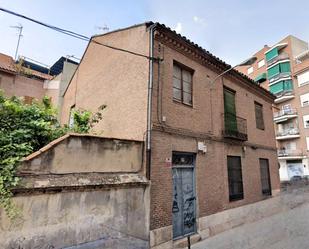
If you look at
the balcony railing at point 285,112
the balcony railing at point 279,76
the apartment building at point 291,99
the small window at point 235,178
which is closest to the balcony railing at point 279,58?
the apartment building at point 291,99

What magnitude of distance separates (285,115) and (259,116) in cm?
2328

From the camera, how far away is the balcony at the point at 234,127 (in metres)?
10.0

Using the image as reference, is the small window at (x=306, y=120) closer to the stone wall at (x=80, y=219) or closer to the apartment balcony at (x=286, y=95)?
the apartment balcony at (x=286, y=95)

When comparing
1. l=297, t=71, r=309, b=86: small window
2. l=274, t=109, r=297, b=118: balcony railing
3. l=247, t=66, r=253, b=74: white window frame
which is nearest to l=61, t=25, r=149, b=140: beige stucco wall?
l=297, t=71, r=309, b=86: small window

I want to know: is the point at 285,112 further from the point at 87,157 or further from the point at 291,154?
the point at 87,157

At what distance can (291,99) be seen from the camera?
3272 cm

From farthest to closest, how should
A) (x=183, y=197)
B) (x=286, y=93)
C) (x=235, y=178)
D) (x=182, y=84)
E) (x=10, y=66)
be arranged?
1. (x=286, y=93)
2. (x=10, y=66)
3. (x=235, y=178)
4. (x=182, y=84)
5. (x=183, y=197)

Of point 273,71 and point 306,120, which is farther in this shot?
point 273,71

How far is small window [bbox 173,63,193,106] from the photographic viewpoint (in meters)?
8.37

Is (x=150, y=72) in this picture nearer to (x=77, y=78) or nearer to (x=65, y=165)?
(x=65, y=165)

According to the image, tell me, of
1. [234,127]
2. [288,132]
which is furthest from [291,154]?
[234,127]

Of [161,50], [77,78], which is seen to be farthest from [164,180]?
[77,78]

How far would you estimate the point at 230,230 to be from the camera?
29.0 feet

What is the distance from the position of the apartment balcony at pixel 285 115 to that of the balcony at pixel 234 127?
25.5 metres
